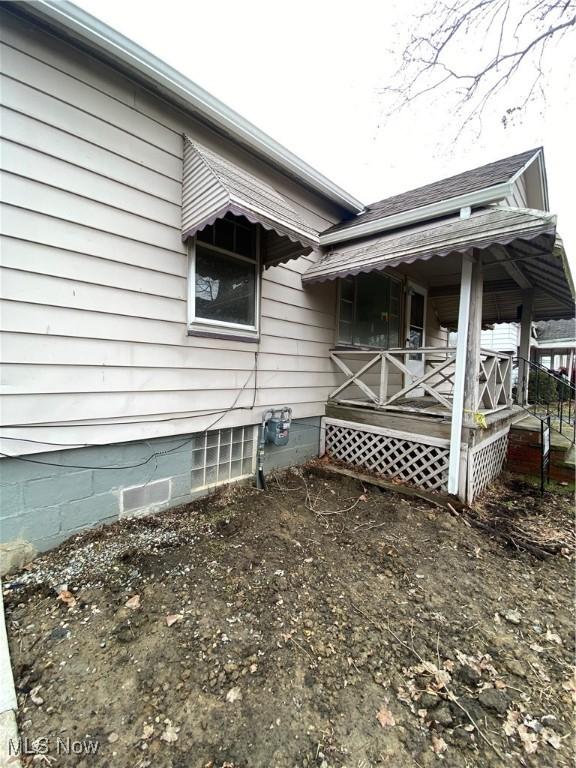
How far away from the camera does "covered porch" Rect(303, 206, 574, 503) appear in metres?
3.46

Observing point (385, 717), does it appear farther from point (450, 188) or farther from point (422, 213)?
point (450, 188)

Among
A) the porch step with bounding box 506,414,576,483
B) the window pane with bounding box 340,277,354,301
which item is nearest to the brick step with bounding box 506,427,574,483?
the porch step with bounding box 506,414,576,483

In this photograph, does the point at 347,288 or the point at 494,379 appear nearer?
the point at 494,379

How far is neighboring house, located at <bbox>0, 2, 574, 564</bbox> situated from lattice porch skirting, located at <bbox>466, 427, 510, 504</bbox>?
5cm

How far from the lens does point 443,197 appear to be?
4070 mm

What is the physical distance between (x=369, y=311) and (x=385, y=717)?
5.38 m

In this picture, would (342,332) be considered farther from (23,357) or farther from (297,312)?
(23,357)

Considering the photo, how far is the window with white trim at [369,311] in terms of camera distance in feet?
18.1

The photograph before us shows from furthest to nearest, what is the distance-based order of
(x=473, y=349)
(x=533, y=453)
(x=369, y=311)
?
(x=369, y=311), (x=533, y=453), (x=473, y=349)

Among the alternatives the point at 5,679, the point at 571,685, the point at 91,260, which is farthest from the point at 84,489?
the point at 571,685

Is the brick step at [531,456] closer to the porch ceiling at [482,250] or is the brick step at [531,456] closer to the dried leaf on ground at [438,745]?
the porch ceiling at [482,250]

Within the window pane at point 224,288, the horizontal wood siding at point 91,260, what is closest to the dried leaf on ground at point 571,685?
the horizontal wood siding at point 91,260

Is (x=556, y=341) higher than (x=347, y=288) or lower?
higher

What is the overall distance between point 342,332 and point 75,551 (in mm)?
4457
